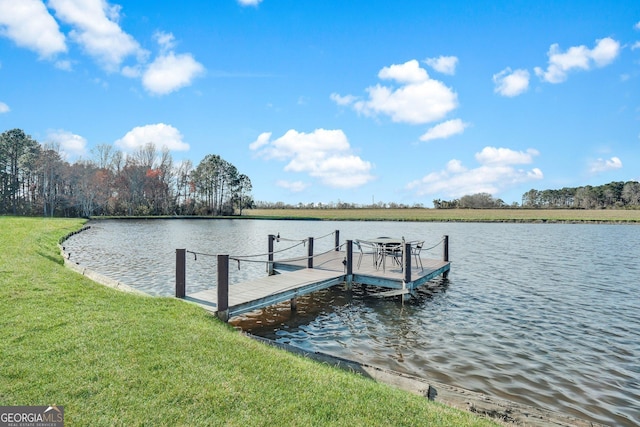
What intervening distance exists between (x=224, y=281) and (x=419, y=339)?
167 inches

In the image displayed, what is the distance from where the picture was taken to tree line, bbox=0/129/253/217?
185 ft

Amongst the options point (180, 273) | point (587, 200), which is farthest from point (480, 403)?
point (587, 200)

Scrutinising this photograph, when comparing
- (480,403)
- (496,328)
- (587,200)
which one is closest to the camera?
(480,403)

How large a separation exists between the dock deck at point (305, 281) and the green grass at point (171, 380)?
1.93 m

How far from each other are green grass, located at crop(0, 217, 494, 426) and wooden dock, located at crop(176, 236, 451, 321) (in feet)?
4.62

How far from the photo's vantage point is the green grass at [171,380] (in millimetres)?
3398

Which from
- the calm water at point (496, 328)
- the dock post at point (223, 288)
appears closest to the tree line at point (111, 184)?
the calm water at point (496, 328)

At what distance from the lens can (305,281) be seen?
9.92 metres

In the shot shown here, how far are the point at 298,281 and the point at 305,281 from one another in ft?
0.65

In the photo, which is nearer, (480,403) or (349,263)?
(480,403)

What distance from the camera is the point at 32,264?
10.2m

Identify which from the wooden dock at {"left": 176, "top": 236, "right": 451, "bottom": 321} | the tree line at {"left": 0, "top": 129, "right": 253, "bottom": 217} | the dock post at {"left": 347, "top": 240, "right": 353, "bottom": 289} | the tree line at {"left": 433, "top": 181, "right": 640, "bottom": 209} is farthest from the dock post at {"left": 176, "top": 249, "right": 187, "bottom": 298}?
the tree line at {"left": 433, "top": 181, "right": 640, "bottom": 209}

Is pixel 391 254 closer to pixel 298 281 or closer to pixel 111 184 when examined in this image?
pixel 298 281

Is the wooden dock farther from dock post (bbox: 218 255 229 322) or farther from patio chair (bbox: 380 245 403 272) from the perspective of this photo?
patio chair (bbox: 380 245 403 272)
